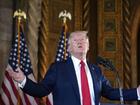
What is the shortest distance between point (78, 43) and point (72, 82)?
33 cm

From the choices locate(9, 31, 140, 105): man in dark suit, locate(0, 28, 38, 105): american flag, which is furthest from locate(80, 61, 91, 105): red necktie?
locate(0, 28, 38, 105): american flag

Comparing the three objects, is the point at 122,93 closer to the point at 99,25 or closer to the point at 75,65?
the point at 75,65

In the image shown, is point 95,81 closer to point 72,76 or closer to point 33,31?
point 72,76

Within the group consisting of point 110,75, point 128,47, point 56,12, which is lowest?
point 110,75

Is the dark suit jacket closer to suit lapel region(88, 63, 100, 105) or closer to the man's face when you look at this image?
suit lapel region(88, 63, 100, 105)

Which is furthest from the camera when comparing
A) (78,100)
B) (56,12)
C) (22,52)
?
(56,12)

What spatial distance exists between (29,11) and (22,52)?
161 centimetres

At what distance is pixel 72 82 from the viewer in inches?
130

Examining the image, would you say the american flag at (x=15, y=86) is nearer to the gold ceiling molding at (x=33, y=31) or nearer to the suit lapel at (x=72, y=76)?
the gold ceiling molding at (x=33, y=31)

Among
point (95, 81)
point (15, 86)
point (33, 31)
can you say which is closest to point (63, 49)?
point (15, 86)

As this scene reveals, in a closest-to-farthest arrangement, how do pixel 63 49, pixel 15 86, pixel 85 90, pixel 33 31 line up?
pixel 85 90 → pixel 15 86 → pixel 63 49 → pixel 33 31

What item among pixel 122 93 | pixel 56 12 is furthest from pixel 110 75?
pixel 122 93

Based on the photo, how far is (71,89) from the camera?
3.27 metres

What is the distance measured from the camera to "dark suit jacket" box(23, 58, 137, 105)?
3260 mm
